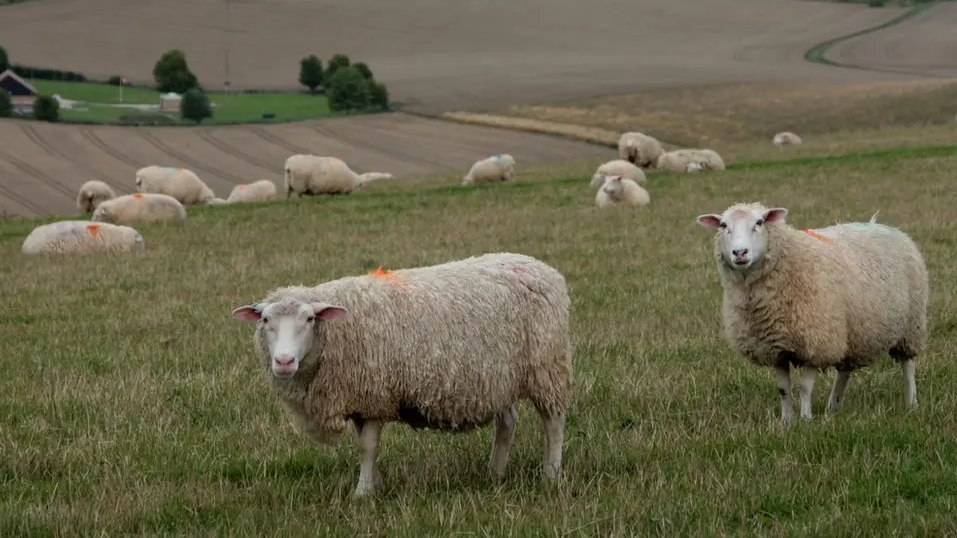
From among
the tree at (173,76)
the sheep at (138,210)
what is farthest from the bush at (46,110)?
the sheep at (138,210)

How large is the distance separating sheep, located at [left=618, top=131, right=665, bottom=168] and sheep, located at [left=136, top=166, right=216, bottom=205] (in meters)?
12.8

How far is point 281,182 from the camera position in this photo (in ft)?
150

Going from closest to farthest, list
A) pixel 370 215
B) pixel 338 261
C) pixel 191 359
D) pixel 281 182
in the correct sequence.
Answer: pixel 191 359
pixel 338 261
pixel 370 215
pixel 281 182

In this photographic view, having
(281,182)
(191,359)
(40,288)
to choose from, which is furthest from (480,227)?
(281,182)

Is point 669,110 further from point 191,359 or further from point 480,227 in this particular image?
point 191,359

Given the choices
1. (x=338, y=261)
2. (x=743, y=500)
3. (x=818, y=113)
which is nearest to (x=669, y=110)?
(x=818, y=113)

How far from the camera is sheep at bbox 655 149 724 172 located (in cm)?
3277

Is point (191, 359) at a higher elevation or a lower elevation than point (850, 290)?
lower

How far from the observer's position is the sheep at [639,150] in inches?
1469

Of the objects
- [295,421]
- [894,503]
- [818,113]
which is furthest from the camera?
[818,113]

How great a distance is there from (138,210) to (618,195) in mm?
10276

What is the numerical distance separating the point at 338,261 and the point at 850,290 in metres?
9.94

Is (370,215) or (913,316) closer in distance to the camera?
(913,316)

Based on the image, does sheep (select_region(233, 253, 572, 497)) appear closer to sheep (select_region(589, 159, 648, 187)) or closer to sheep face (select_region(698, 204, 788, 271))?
sheep face (select_region(698, 204, 788, 271))
